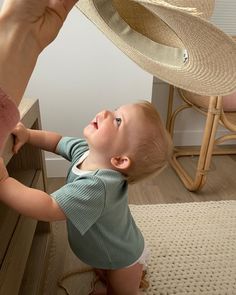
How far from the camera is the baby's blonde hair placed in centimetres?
74

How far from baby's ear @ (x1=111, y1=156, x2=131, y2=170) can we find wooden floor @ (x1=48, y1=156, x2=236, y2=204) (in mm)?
676

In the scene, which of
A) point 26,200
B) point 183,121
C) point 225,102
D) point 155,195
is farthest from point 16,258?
point 183,121

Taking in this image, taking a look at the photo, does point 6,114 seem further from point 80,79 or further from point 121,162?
point 80,79

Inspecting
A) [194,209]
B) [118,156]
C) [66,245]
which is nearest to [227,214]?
[194,209]

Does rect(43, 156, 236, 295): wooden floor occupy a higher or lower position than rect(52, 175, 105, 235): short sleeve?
lower

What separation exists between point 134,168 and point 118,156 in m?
0.05

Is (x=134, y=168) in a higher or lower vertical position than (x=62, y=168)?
higher

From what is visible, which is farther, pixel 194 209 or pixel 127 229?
pixel 194 209

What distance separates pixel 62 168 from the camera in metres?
1.57

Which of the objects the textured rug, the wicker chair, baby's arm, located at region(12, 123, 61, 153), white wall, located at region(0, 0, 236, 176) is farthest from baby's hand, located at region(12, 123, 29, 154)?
the wicker chair

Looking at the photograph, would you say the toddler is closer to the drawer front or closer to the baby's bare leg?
the baby's bare leg

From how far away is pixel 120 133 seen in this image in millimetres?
740

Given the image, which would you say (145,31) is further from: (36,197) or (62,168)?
(62,168)

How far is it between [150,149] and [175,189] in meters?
0.81
